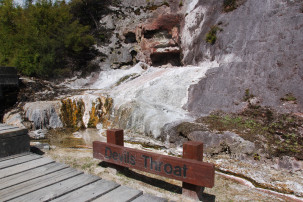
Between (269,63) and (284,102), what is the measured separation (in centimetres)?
212

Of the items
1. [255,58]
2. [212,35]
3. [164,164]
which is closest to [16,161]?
[164,164]

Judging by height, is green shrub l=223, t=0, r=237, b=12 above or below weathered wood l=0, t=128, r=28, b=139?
above

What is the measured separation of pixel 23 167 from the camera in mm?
2908

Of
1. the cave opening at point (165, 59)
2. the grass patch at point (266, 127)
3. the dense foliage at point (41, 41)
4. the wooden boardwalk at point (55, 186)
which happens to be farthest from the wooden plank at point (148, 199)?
the cave opening at point (165, 59)

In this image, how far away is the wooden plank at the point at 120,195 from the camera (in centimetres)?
204

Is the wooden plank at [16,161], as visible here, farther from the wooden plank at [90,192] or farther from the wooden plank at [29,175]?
the wooden plank at [90,192]

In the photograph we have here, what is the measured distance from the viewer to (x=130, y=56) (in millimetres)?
19500

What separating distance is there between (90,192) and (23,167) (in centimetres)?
127

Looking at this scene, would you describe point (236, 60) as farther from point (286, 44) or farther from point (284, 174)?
point (284, 174)

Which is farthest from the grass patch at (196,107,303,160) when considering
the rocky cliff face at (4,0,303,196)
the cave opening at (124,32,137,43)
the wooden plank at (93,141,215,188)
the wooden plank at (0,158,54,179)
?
the cave opening at (124,32,137,43)

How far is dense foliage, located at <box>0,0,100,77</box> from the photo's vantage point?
1571cm

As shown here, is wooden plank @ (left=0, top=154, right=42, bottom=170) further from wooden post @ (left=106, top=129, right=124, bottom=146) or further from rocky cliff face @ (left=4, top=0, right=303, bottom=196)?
rocky cliff face @ (left=4, top=0, right=303, bottom=196)

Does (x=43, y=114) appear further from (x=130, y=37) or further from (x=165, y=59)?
(x=130, y=37)

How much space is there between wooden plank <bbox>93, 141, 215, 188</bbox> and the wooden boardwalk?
145 centimetres
